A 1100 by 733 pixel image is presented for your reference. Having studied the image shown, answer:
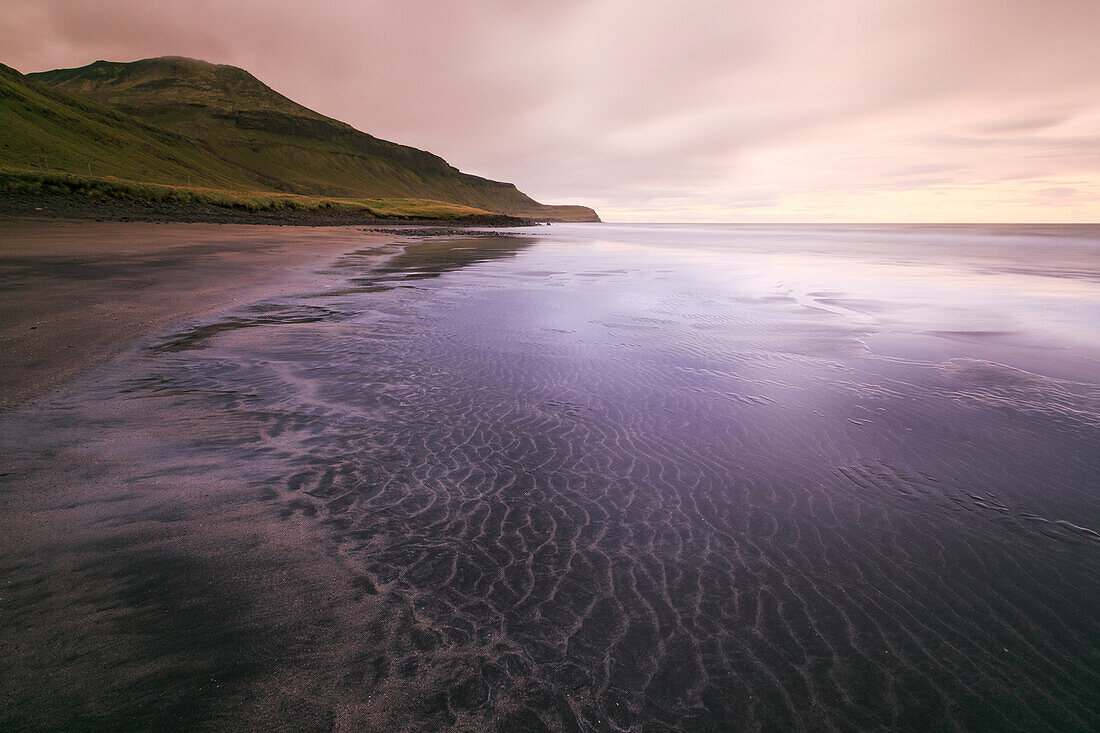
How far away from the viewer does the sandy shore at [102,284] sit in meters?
8.49

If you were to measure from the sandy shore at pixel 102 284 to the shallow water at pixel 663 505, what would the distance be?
1.08 metres

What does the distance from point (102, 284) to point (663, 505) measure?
18.5 meters

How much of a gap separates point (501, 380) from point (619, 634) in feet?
20.6

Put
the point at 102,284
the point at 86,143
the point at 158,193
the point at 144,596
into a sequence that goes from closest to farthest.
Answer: the point at 144,596 < the point at 102,284 < the point at 158,193 < the point at 86,143

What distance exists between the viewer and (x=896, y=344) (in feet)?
41.2

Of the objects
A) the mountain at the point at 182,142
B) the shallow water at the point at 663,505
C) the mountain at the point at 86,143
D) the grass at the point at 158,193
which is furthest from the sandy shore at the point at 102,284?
the mountain at the point at 182,142

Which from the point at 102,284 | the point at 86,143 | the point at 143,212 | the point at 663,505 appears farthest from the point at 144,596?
the point at 86,143

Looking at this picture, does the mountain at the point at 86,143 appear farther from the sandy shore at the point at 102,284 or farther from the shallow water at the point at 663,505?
the shallow water at the point at 663,505

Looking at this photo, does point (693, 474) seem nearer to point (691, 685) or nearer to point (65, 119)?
point (691, 685)

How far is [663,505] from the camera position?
18.1 ft

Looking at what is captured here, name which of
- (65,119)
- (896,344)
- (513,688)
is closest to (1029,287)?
(896,344)

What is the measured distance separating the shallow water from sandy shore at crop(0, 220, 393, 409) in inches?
42.5

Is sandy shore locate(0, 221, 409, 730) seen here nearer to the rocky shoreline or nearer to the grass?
the rocky shoreline

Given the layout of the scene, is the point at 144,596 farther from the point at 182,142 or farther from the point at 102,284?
the point at 182,142
